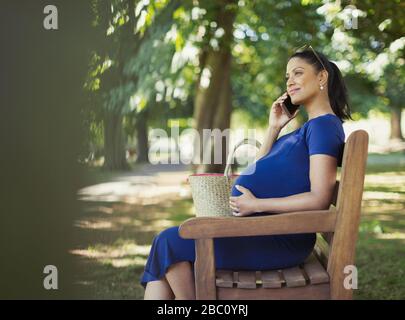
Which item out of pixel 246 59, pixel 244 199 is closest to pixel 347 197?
pixel 244 199

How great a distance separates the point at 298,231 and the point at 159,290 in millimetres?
543

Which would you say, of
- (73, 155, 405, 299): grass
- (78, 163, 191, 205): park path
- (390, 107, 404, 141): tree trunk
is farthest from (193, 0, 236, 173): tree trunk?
(390, 107, 404, 141): tree trunk

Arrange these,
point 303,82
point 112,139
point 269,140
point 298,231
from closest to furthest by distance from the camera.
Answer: point 298,231 → point 303,82 → point 269,140 → point 112,139

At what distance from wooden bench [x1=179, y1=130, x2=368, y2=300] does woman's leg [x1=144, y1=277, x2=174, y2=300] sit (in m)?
0.14

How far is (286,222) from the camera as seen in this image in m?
1.86

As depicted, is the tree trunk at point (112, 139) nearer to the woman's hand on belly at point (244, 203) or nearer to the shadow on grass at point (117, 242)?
the shadow on grass at point (117, 242)

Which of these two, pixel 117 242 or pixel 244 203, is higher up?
pixel 244 203

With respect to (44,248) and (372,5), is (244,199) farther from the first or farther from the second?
(372,5)

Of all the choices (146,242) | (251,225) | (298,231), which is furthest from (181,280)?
(146,242)

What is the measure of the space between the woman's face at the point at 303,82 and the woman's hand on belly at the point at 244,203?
0.40 metres

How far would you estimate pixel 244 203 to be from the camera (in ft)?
6.59

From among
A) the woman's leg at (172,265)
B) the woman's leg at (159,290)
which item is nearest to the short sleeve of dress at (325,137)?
the woman's leg at (172,265)

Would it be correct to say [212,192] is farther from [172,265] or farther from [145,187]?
[145,187]

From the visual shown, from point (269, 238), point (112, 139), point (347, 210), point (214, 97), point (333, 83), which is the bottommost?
point (269, 238)
